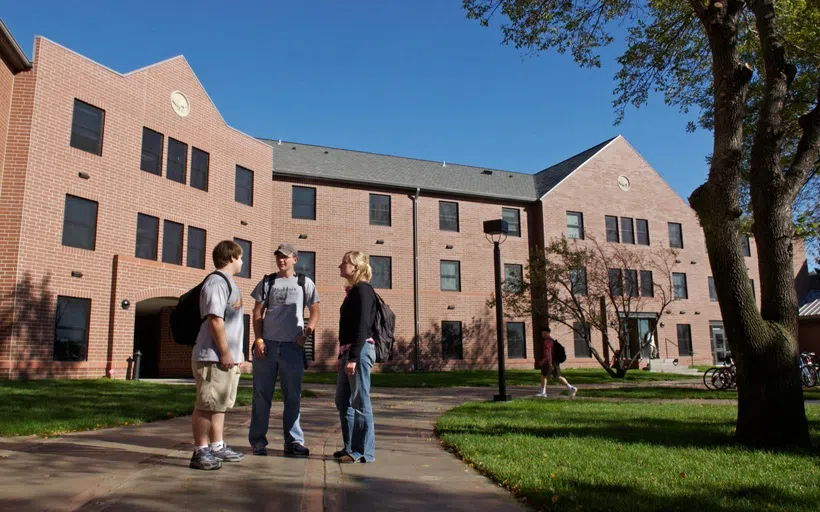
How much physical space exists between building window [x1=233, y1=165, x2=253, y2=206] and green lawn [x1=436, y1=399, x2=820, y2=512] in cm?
1642

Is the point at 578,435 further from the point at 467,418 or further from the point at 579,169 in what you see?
the point at 579,169

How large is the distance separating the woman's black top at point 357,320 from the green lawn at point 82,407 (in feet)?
12.0

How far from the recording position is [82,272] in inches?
658

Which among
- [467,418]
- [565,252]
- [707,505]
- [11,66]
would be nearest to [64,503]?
[707,505]

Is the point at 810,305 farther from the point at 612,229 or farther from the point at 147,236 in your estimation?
the point at 147,236

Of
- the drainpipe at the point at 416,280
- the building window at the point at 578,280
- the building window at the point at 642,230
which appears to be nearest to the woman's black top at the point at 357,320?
the building window at the point at 578,280

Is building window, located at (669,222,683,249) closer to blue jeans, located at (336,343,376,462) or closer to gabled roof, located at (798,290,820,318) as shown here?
gabled roof, located at (798,290,820,318)

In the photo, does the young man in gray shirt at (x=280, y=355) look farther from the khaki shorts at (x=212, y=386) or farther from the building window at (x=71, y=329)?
the building window at (x=71, y=329)

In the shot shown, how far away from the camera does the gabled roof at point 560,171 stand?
1227 inches

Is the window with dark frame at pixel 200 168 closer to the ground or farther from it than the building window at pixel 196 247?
farther from it

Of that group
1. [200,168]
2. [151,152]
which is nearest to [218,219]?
[200,168]

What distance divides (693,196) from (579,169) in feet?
81.6

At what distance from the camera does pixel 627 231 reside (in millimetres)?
31547

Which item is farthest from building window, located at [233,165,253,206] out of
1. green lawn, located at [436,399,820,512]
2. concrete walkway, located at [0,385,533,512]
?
concrete walkway, located at [0,385,533,512]
